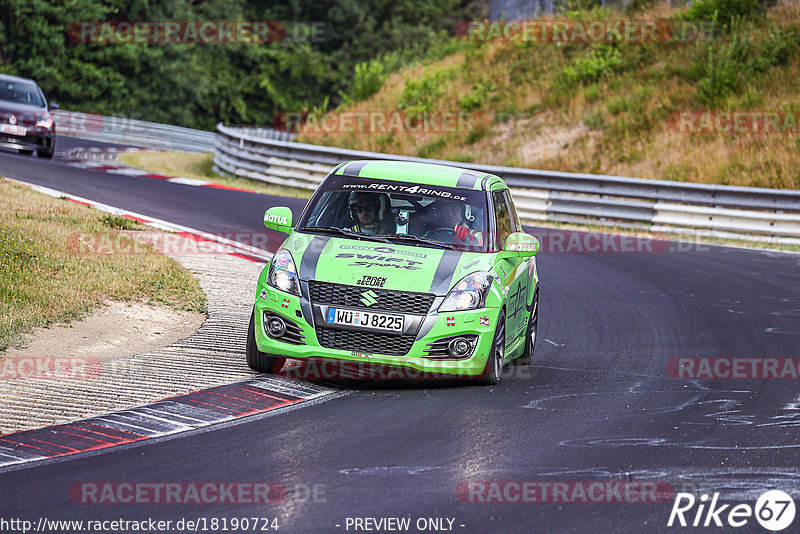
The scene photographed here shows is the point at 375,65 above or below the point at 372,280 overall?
above

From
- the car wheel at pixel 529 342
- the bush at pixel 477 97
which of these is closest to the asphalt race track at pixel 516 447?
the car wheel at pixel 529 342

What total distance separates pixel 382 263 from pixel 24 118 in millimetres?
18846

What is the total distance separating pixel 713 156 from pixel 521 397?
18.8 m

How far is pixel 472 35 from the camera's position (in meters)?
37.2

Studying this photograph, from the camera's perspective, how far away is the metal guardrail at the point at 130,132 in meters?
38.4

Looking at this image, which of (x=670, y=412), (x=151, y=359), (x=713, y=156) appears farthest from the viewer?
(x=713, y=156)

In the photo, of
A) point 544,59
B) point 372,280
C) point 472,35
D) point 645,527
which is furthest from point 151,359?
point 472,35

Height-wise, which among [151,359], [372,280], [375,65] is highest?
[375,65]

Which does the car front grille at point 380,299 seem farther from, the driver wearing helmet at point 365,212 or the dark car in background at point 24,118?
the dark car in background at point 24,118

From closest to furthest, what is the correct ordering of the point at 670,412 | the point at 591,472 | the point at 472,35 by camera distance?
the point at 591,472, the point at 670,412, the point at 472,35

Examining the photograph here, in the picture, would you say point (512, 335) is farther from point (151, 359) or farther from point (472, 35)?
point (472, 35)

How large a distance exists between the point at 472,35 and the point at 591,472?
1261 inches

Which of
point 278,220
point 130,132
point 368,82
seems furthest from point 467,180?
point 130,132

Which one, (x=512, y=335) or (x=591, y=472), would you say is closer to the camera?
(x=591, y=472)
